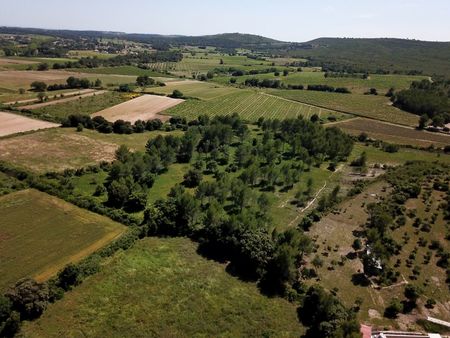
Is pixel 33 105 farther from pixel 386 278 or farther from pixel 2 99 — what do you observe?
pixel 386 278

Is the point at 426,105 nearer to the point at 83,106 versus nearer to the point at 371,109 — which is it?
the point at 371,109

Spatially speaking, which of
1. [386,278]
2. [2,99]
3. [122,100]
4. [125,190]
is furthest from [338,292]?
[2,99]

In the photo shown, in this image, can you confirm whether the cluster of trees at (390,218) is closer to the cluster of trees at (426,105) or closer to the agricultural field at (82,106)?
the cluster of trees at (426,105)

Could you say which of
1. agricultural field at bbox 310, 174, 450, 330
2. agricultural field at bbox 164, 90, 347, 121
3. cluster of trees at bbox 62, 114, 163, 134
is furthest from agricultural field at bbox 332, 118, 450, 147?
cluster of trees at bbox 62, 114, 163, 134

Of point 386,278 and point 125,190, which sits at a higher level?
point 125,190

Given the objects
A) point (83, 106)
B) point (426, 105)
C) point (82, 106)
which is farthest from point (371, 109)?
point (82, 106)

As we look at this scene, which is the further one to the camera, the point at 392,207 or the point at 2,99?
the point at 2,99

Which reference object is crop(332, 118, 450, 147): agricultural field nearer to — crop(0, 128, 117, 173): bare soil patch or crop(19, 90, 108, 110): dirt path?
crop(0, 128, 117, 173): bare soil patch
